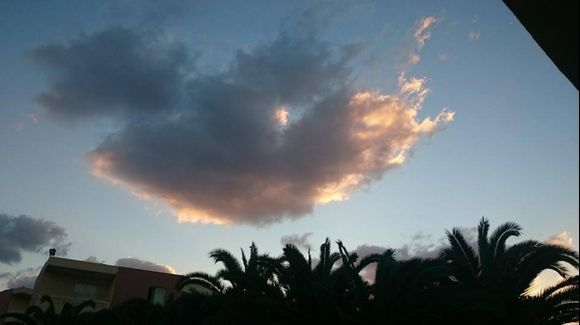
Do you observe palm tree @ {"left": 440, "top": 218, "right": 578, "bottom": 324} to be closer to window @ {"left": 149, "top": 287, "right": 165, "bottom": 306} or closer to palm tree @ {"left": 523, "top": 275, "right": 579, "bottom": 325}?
palm tree @ {"left": 523, "top": 275, "right": 579, "bottom": 325}

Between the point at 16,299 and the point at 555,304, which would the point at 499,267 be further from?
the point at 16,299

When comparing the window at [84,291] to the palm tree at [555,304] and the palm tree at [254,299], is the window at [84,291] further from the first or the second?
the palm tree at [555,304]

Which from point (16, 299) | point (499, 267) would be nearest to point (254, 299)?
point (499, 267)

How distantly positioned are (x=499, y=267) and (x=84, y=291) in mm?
27505

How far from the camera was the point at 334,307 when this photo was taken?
1412cm

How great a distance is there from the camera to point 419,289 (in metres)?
13.8

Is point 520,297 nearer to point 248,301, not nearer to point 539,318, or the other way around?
point 539,318

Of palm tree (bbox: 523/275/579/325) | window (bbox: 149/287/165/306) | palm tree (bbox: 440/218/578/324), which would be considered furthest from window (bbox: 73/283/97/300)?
palm tree (bbox: 523/275/579/325)

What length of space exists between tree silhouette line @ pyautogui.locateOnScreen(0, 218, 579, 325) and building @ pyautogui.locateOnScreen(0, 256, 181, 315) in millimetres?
16012

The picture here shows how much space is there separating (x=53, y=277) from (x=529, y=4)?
114ft

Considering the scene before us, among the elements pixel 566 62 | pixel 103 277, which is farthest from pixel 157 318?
pixel 566 62

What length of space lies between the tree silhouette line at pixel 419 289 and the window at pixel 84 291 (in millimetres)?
18180

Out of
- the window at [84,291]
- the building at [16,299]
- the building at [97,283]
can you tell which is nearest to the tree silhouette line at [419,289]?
the building at [97,283]

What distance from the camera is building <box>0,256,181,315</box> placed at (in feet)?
98.0
